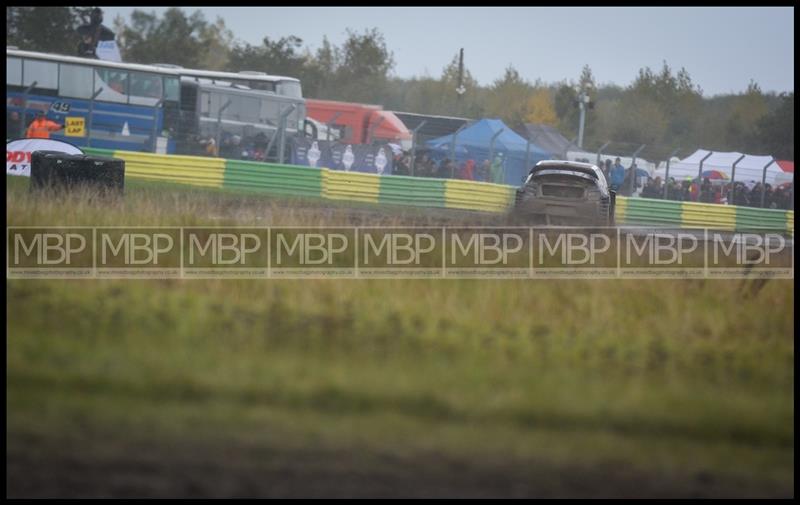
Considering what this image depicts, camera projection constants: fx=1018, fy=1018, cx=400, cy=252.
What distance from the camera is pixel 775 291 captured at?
39.1 ft

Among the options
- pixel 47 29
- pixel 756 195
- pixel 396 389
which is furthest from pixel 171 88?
pixel 396 389

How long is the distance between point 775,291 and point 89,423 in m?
8.30

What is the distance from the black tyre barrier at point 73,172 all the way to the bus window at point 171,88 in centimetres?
1679

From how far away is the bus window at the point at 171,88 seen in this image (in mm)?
34625

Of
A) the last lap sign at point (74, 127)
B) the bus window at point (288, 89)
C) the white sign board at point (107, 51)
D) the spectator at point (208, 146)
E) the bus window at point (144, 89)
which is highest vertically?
the white sign board at point (107, 51)

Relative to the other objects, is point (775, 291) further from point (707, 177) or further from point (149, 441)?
point (707, 177)

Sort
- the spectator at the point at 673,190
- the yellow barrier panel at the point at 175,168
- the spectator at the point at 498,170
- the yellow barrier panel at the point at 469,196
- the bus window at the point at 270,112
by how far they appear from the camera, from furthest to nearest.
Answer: the bus window at the point at 270,112
the spectator at the point at 673,190
the spectator at the point at 498,170
the yellow barrier panel at the point at 469,196
the yellow barrier panel at the point at 175,168

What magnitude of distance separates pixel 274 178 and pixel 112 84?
27.5 feet

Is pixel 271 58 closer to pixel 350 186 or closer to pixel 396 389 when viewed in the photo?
pixel 350 186

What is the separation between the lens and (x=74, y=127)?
30.5 metres

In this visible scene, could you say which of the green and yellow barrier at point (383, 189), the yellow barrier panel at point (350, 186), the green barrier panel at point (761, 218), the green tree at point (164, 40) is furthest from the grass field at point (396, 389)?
the green tree at point (164, 40)

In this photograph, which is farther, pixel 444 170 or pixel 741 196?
pixel 444 170

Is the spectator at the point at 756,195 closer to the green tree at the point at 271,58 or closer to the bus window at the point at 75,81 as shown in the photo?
the bus window at the point at 75,81

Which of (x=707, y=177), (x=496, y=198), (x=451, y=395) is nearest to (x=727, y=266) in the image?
(x=451, y=395)
